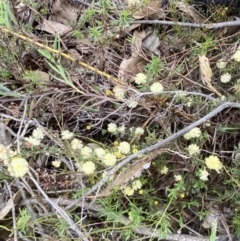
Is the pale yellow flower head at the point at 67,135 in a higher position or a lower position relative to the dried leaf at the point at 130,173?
higher

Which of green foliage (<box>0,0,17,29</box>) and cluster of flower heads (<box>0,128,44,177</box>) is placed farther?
green foliage (<box>0,0,17,29</box>)

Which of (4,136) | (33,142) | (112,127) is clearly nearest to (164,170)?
(112,127)

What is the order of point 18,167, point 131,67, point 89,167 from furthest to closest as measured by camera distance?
point 131,67 < point 89,167 < point 18,167

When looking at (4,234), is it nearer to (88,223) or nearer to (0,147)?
(88,223)

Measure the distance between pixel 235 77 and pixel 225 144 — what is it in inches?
9.4

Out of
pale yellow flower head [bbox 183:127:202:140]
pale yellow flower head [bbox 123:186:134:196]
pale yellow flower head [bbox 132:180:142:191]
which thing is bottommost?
pale yellow flower head [bbox 123:186:134:196]

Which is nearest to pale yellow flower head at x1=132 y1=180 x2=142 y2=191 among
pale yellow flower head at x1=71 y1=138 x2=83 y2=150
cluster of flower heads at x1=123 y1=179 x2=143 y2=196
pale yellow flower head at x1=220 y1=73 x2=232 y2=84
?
cluster of flower heads at x1=123 y1=179 x2=143 y2=196

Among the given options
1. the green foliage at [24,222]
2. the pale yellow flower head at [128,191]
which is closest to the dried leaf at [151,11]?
the pale yellow flower head at [128,191]

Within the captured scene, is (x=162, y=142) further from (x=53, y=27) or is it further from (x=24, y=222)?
(x=53, y=27)

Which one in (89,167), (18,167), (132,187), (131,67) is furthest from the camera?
(131,67)

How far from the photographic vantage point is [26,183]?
1401 mm

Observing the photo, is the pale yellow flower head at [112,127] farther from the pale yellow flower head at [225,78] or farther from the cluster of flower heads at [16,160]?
the pale yellow flower head at [225,78]

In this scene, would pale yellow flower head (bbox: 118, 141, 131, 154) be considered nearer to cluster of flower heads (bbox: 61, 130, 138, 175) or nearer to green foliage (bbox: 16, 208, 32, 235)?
cluster of flower heads (bbox: 61, 130, 138, 175)

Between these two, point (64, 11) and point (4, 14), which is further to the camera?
point (64, 11)
